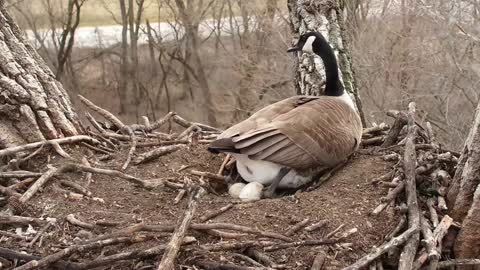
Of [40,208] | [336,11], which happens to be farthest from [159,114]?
[40,208]

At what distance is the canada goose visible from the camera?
320cm

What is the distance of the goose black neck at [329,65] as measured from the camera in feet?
12.5

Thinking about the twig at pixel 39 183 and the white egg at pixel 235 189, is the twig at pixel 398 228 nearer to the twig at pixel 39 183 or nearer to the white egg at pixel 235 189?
the white egg at pixel 235 189

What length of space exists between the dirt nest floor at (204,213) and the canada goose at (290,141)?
0.49 ft

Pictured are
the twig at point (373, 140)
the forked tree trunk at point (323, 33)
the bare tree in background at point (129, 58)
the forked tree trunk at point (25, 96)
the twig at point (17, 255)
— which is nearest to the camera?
the twig at point (17, 255)

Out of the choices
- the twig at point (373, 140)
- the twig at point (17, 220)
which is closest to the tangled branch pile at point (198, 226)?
the twig at point (17, 220)

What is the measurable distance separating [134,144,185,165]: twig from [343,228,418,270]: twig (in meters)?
1.49

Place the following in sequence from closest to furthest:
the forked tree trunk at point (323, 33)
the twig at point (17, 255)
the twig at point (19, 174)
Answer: the twig at point (17, 255) < the twig at point (19, 174) < the forked tree trunk at point (323, 33)

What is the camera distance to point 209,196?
3.18 metres

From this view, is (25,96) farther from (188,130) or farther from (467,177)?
(467,177)

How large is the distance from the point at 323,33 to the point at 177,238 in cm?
231

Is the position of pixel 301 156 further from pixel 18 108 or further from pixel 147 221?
pixel 18 108

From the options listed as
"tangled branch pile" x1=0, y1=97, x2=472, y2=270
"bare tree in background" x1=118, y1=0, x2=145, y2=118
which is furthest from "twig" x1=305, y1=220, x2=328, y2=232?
"bare tree in background" x1=118, y1=0, x2=145, y2=118

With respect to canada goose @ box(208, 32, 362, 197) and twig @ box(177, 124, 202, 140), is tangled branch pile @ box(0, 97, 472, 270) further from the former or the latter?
twig @ box(177, 124, 202, 140)
